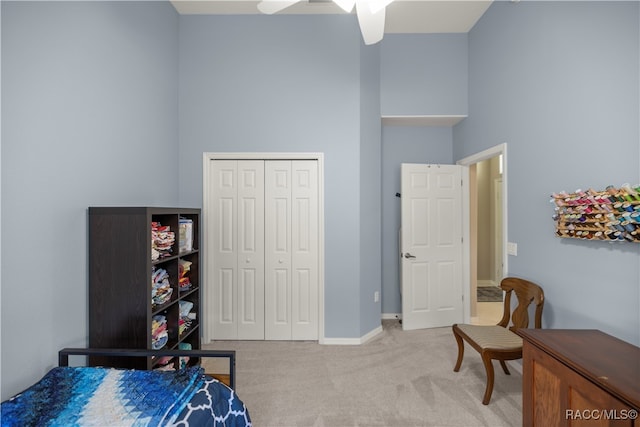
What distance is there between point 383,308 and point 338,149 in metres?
2.13

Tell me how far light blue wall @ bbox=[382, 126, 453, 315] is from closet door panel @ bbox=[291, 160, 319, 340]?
1107 mm

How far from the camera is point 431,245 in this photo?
3521 mm

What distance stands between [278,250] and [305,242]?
0.30m

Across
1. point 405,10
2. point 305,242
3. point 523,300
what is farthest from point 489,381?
point 405,10

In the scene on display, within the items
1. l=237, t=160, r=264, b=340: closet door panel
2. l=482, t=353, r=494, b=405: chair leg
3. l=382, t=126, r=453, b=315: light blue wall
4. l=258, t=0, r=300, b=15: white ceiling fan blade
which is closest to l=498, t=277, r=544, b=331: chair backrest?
l=482, t=353, r=494, b=405: chair leg

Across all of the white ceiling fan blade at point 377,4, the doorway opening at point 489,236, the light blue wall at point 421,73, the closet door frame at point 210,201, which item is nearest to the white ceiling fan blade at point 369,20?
the white ceiling fan blade at point 377,4

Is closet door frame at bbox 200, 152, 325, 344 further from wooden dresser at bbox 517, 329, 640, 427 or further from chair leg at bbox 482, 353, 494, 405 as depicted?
wooden dresser at bbox 517, 329, 640, 427

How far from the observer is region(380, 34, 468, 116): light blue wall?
3445 millimetres

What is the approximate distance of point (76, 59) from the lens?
1.74 meters

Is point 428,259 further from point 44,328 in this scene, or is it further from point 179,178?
point 44,328

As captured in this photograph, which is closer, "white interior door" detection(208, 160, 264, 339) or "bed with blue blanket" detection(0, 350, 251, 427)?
"bed with blue blanket" detection(0, 350, 251, 427)

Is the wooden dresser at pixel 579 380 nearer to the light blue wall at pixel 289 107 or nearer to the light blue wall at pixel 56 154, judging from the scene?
the light blue wall at pixel 289 107

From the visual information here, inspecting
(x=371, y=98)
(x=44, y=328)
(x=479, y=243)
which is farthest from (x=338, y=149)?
(x=479, y=243)

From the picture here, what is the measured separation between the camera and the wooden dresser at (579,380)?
108 cm
